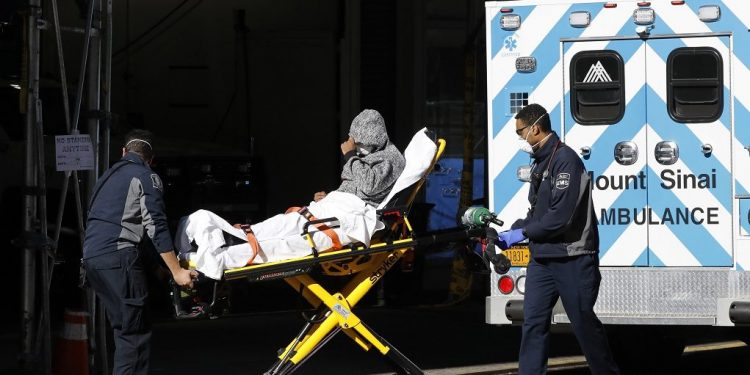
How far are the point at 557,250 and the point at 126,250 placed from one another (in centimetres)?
253

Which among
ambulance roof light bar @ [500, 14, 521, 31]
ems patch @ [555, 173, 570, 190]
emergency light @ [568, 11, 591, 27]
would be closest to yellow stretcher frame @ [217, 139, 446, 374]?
ems patch @ [555, 173, 570, 190]

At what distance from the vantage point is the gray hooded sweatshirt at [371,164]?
7.83 m

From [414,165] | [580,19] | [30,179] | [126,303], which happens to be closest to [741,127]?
[580,19]

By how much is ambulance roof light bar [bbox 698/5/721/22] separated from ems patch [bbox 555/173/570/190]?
1.76 meters

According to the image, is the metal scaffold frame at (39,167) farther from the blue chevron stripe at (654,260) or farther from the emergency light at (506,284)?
the blue chevron stripe at (654,260)

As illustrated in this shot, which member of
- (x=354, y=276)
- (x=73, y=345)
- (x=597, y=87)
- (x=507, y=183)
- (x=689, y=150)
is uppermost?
(x=597, y=87)

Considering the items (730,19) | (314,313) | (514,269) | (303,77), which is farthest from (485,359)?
(303,77)

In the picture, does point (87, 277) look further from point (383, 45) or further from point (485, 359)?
point (383, 45)

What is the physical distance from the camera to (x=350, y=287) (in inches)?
310

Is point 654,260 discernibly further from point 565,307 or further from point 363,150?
point 363,150

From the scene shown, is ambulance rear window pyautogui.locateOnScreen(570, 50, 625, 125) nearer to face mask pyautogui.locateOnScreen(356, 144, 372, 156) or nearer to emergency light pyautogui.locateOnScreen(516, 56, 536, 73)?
emergency light pyautogui.locateOnScreen(516, 56, 536, 73)

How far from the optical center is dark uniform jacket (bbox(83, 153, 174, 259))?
7.27 meters

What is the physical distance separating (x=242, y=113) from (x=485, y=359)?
7642mm

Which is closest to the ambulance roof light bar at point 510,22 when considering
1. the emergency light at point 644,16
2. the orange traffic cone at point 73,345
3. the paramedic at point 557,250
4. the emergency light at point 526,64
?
the emergency light at point 526,64
